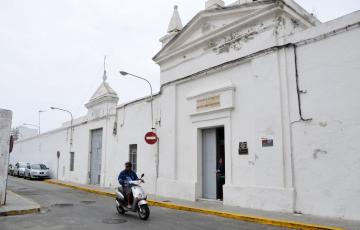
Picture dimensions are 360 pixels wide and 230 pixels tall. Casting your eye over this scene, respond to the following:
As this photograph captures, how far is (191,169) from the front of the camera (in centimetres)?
1325

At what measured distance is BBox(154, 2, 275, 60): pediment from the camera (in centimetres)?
1166

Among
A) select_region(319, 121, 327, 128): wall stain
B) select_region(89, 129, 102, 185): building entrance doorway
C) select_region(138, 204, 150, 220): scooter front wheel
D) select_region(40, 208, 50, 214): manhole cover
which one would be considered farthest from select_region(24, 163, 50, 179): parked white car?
select_region(319, 121, 327, 128): wall stain

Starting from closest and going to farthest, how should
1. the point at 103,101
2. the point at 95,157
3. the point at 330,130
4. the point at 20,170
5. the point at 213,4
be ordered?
the point at 330,130, the point at 213,4, the point at 103,101, the point at 95,157, the point at 20,170

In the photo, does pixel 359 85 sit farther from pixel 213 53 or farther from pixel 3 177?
pixel 3 177

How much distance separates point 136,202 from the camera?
9305 mm

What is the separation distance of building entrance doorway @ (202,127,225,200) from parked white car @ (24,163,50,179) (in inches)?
730

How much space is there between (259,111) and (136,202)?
4768 millimetres

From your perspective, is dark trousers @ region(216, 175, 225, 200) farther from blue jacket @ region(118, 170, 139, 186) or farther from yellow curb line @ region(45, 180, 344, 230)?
blue jacket @ region(118, 170, 139, 186)

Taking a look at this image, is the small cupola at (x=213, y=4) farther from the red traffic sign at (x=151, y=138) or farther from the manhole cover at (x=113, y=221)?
the manhole cover at (x=113, y=221)

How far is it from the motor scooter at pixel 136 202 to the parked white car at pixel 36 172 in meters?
19.3

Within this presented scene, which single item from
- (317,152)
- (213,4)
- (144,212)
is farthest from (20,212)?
(213,4)

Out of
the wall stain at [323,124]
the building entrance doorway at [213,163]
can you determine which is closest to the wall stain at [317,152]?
the wall stain at [323,124]

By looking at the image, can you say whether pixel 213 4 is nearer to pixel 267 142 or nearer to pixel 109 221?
pixel 267 142

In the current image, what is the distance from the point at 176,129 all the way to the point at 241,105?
3565mm
